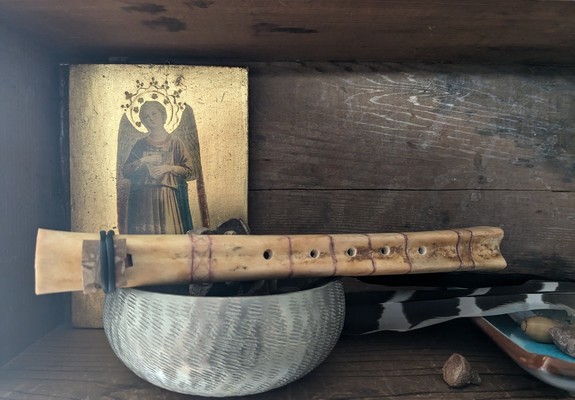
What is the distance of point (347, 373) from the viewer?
0.58 m

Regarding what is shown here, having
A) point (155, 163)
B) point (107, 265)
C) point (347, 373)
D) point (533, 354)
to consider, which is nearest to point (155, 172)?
point (155, 163)

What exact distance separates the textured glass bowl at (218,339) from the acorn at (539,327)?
272 millimetres

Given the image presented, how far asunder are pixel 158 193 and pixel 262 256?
0.83ft

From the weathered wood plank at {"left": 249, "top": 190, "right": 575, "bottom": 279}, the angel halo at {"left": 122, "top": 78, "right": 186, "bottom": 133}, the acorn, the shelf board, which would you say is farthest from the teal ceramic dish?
the angel halo at {"left": 122, "top": 78, "right": 186, "bottom": 133}

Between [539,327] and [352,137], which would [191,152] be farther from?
[539,327]

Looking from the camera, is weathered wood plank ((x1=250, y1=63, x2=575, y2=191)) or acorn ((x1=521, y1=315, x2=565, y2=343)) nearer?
acorn ((x1=521, y1=315, x2=565, y2=343))

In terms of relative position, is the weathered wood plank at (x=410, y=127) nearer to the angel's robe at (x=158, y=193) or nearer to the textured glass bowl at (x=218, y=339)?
the angel's robe at (x=158, y=193)

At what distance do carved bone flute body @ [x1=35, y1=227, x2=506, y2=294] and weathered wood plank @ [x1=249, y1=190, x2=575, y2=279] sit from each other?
6.6 inches

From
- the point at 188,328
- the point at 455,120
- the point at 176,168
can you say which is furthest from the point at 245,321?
the point at 455,120

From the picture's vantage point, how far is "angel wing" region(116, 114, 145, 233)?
697 millimetres

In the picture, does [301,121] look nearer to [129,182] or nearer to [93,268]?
[129,182]

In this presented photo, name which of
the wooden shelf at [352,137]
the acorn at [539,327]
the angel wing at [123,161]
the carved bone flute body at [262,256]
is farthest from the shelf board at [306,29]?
the acorn at [539,327]

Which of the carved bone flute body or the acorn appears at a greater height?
the carved bone flute body

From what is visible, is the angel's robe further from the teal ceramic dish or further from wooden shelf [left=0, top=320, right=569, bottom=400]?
the teal ceramic dish
